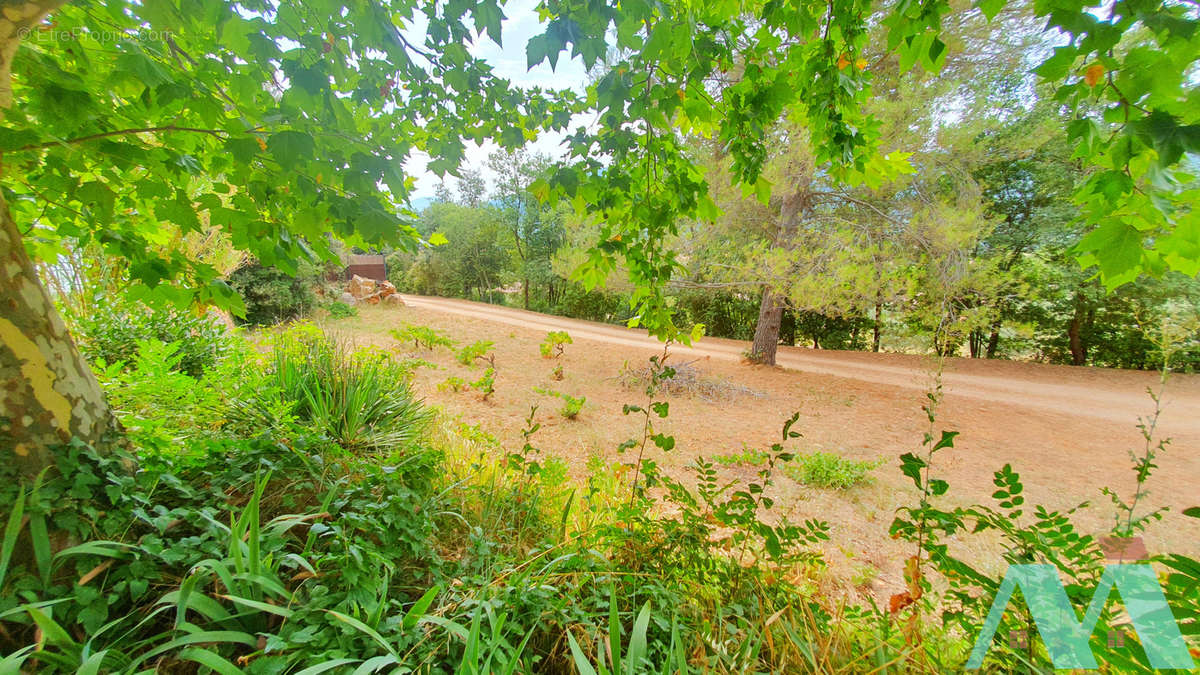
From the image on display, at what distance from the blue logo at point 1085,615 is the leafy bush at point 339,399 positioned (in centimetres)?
278

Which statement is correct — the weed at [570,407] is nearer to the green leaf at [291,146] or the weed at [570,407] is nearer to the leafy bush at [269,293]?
the green leaf at [291,146]

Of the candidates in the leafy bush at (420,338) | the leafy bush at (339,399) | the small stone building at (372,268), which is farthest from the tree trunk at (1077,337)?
the small stone building at (372,268)

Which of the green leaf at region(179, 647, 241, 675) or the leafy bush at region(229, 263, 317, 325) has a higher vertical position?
the leafy bush at region(229, 263, 317, 325)

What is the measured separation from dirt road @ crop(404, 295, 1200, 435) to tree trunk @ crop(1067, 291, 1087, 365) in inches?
31.0

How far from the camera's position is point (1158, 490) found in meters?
3.73

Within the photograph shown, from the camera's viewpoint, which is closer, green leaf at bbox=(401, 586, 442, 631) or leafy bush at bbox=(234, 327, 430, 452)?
green leaf at bbox=(401, 586, 442, 631)

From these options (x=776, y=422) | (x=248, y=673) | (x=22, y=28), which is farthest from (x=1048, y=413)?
(x=22, y=28)

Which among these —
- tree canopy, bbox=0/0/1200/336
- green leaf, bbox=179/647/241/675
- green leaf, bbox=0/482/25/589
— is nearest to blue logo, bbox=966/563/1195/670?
tree canopy, bbox=0/0/1200/336

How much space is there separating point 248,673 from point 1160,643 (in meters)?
1.88

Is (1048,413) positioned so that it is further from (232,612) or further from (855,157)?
(232,612)

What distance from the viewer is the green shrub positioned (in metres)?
3.52

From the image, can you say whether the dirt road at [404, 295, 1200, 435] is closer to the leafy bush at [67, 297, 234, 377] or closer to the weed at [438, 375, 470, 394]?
the weed at [438, 375, 470, 394]

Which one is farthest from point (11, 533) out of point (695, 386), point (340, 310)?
point (340, 310)

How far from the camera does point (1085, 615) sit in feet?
2.95
